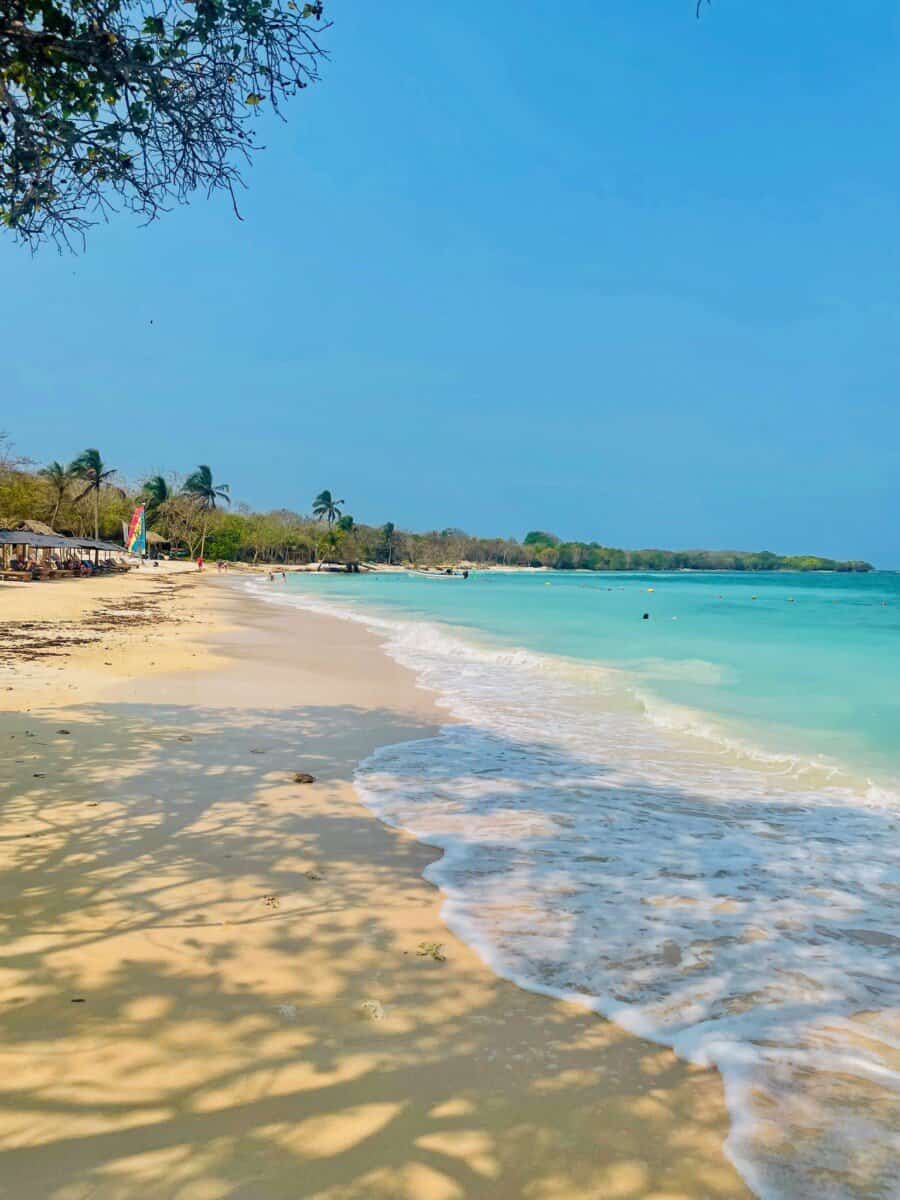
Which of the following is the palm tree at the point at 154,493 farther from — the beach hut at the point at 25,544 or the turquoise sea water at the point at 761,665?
the turquoise sea water at the point at 761,665

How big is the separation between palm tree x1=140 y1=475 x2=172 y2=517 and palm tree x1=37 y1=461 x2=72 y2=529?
67.1 ft

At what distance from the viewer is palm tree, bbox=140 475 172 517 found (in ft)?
304

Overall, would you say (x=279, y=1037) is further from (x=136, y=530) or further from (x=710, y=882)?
(x=136, y=530)

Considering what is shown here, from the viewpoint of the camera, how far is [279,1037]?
287cm

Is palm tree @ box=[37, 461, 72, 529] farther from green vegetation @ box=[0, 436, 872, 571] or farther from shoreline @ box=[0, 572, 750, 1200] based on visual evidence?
shoreline @ box=[0, 572, 750, 1200]

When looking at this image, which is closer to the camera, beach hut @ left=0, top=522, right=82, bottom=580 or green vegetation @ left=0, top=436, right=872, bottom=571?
beach hut @ left=0, top=522, right=82, bottom=580

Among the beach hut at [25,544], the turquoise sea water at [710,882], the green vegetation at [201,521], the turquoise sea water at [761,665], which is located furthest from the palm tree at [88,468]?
the turquoise sea water at [710,882]

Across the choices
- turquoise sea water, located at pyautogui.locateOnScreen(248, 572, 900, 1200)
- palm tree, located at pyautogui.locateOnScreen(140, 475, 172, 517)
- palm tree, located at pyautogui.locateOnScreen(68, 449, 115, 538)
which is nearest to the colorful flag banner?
palm tree, located at pyautogui.locateOnScreen(68, 449, 115, 538)

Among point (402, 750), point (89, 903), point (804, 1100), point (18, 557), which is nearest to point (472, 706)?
point (402, 750)

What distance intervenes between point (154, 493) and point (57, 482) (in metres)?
26.7

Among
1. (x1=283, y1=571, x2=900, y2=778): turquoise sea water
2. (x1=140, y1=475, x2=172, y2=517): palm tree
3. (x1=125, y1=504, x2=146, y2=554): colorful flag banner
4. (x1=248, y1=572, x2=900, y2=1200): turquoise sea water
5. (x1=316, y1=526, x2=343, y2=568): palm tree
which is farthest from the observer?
(x1=316, y1=526, x2=343, y2=568): palm tree

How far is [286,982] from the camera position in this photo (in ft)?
10.7

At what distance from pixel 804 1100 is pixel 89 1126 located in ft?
8.61

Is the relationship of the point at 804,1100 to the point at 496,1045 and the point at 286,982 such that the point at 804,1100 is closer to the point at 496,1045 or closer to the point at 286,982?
the point at 496,1045
